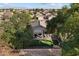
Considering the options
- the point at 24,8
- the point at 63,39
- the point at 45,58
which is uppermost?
the point at 24,8

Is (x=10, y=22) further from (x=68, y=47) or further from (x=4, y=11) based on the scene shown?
(x=68, y=47)

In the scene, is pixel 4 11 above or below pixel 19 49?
above

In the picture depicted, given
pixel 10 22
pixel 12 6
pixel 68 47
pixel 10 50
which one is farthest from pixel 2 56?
pixel 68 47

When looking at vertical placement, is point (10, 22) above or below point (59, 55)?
above

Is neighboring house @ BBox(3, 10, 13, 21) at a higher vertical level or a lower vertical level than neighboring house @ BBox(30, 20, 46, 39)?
higher

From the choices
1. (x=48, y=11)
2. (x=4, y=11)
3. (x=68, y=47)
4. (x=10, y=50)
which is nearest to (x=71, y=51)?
(x=68, y=47)

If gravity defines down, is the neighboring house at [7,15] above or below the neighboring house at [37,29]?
above

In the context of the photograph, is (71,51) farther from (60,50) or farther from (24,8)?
(24,8)

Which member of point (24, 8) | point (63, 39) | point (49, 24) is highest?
point (24, 8)

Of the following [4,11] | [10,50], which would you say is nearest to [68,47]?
[10,50]
